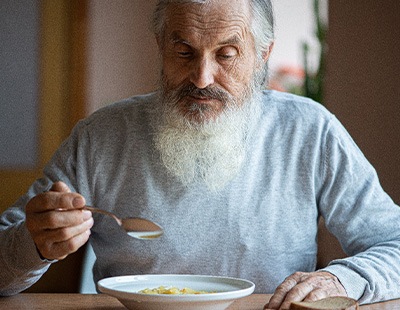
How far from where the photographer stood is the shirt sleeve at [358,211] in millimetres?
1650

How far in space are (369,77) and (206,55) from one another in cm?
120

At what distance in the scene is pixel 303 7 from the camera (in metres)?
5.36

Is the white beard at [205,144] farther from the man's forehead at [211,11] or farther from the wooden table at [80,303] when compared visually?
the wooden table at [80,303]

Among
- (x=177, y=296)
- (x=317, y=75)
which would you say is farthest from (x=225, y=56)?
(x=317, y=75)

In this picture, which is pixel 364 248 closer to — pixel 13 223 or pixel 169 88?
pixel 169 88

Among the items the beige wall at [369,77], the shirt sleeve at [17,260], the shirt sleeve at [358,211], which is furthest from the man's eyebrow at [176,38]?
the beige wall at [369,77]

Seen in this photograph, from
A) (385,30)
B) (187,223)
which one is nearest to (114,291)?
(187,223)

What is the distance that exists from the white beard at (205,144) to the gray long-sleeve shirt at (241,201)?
3 cm

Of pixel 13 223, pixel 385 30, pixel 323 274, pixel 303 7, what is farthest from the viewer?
pixel 303 7

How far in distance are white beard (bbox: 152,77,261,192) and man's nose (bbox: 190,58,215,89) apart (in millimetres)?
129

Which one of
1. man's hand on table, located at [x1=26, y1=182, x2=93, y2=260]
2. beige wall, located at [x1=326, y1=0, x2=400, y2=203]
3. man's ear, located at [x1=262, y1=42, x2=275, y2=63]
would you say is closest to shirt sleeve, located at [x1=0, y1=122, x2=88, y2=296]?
man's hand on table, located at [x1=26, y1=182, x2=93, y2=260]

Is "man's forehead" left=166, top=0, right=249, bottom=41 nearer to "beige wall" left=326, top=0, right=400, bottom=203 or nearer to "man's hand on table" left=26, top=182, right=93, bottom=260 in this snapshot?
"man's hand on table" left=26, top=182, right=93, bottom=260

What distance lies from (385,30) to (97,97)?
3250mm

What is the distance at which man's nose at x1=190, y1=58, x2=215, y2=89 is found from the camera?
179cm
